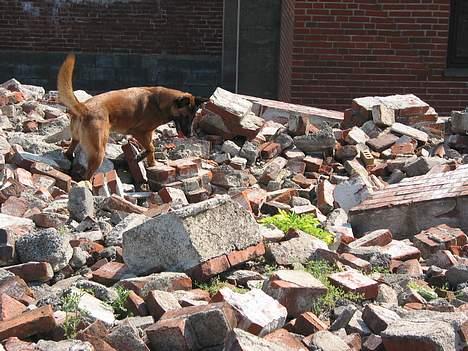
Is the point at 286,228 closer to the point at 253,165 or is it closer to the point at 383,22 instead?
the point at 253,165

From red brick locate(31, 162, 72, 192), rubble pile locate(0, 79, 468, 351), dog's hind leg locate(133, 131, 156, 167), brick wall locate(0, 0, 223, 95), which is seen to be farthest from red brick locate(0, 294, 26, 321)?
brick wall locate(0, 0, 223, 95)

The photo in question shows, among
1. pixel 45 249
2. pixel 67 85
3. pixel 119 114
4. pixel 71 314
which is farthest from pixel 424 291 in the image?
pixel 119 114

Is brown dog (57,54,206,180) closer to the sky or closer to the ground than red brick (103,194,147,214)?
closer to the sky

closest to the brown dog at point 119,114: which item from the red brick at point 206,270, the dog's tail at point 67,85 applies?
the dog's tail at point 67,85

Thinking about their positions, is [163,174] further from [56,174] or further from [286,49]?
[286,49]

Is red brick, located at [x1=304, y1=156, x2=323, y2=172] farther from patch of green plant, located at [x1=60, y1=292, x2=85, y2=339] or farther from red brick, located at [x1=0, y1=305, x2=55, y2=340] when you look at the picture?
red brick, located at [x1=0, y1=305, x2=55, y2=340]

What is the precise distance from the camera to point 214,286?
17.7 ft

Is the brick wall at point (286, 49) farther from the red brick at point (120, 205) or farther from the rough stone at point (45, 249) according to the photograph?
the rough stone at point (45, 249)

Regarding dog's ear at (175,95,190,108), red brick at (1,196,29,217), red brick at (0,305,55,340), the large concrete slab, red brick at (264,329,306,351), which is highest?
dog's ear at (175,95,190,108)

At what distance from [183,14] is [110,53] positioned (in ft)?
5.32

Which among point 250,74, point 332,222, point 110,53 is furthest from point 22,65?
point 332,222

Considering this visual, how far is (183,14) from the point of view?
17750mm

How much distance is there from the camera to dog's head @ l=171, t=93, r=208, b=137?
950 cm

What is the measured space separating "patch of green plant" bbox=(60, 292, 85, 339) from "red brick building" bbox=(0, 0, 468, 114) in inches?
325
